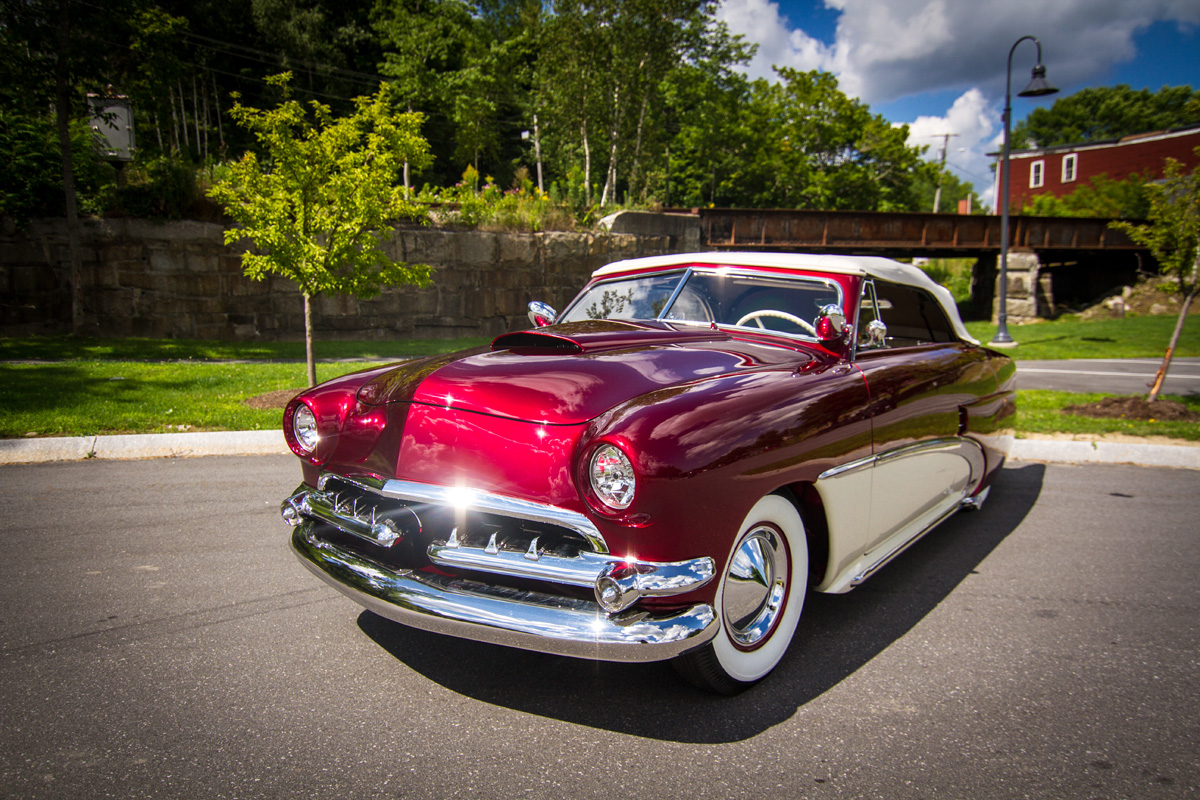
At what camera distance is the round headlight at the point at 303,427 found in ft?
8.81

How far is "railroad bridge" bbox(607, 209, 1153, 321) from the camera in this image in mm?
21938

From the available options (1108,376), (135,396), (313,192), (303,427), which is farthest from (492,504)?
(1108,376)

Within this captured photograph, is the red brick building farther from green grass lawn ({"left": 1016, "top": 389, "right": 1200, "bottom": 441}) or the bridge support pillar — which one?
green grass lawn ({"left": 1016, "top": 389, "right": 1200, "bottom": 441})

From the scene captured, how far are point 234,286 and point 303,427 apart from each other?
47.7 ft

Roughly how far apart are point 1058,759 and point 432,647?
2.01 metres

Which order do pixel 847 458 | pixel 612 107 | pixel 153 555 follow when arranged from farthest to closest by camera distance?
→ 1. pixel 612 107
2. pixel 153 555
3. pixel 847 458

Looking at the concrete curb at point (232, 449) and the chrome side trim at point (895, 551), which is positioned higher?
the chrome side trim at point (895, 551)

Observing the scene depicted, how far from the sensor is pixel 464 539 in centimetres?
207

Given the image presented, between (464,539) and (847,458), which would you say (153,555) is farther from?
(847,458)

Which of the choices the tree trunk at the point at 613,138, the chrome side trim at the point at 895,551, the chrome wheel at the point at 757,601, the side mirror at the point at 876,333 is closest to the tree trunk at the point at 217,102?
the tree trunk at the point at 613,138

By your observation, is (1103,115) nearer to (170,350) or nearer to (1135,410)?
(1135,410)

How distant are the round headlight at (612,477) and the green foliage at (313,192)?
6.32 meters

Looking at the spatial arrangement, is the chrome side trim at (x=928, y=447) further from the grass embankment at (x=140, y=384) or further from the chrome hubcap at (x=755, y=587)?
the grass embankment at (x=140, y=384)

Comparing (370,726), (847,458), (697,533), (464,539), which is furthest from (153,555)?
(847,458)
